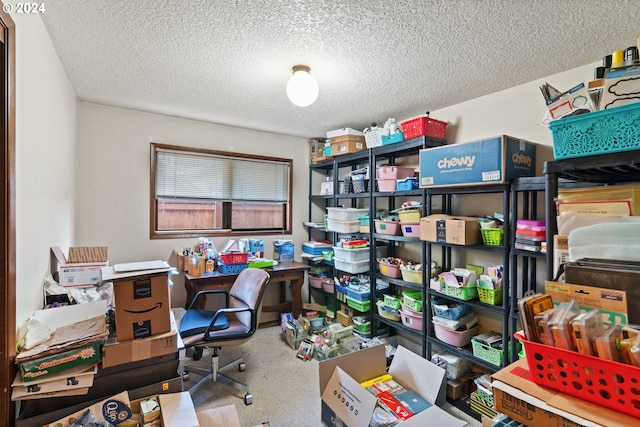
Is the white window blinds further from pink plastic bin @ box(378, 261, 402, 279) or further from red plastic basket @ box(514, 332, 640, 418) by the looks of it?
red plastic basket @ box(514, 332, 640, 418)

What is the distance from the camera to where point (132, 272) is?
1.47 metres

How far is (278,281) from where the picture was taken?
3484 mm

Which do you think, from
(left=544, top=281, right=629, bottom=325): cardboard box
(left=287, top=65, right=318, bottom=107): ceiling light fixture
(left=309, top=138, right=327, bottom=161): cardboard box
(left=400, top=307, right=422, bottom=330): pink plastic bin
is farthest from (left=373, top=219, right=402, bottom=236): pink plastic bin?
(left=544, top=281, right=629, bottom=325): cardboard box

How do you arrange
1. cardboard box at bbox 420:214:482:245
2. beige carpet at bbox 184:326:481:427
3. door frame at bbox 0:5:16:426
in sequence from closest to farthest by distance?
door frame at bbox 0:5:16:426
beige carpet at bbox 184:326:481:427
cardboard box at bbox 420:214:482:245

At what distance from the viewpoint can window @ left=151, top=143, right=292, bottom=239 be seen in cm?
325

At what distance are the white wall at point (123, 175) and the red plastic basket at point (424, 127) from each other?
7.15 feet

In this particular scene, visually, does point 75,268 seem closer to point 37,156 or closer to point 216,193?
point 37,156

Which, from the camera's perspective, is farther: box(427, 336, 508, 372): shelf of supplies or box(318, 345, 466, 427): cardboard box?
box(427, 336, 508, 372): shelf of supplies

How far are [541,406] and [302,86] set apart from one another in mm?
1943

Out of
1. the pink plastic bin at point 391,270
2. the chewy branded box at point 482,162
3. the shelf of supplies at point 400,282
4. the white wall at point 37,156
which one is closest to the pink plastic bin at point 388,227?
the pink plastic bin at point 391,270

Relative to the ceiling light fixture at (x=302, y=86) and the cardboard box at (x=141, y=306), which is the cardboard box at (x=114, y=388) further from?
the ceiling light fixture at (x=302, y=86)

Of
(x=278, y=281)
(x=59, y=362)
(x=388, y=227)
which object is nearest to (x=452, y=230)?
(x=388, y=227)

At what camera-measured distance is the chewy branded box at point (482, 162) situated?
6.49 ft

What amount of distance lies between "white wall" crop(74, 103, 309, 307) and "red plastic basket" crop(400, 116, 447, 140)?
218 centimetres
